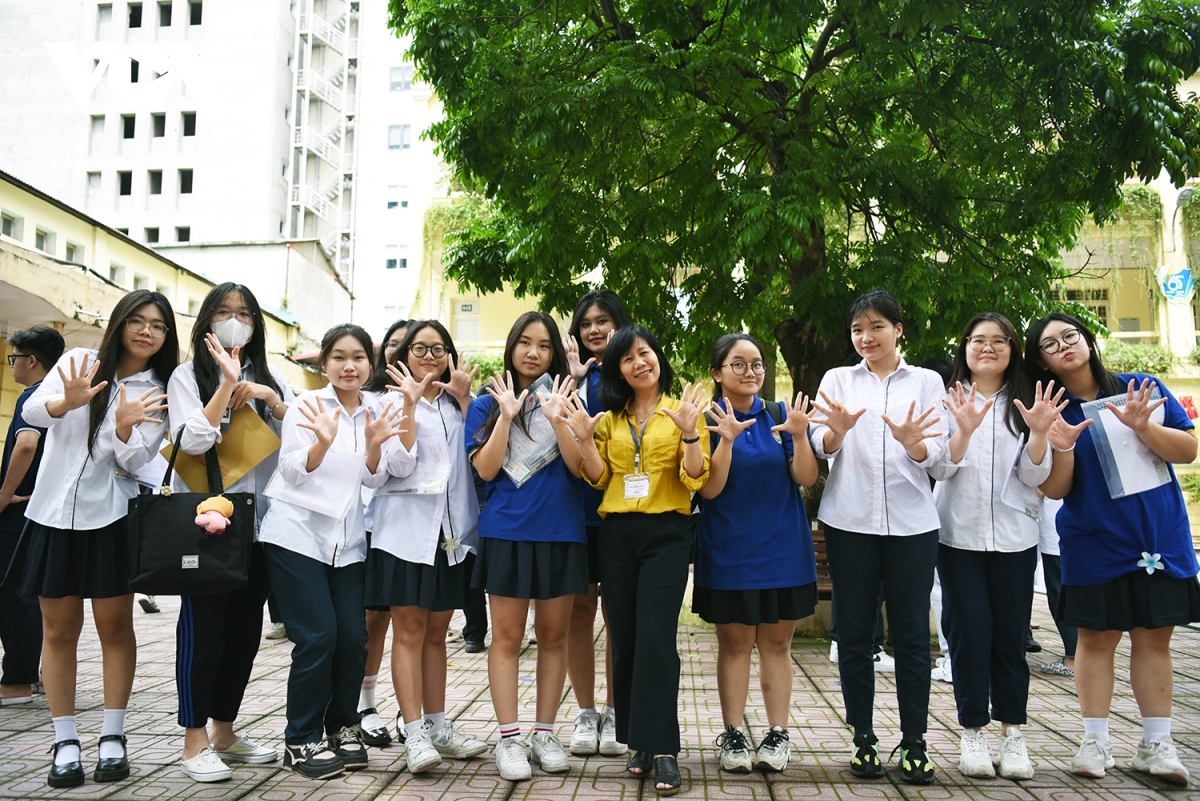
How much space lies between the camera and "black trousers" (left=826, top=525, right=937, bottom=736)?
4035mm

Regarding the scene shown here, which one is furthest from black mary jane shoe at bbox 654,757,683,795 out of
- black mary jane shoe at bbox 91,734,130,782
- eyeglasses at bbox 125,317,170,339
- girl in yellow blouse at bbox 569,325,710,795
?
eyeglasses at bbox 125,317,170,339

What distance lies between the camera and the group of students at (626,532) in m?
4.01

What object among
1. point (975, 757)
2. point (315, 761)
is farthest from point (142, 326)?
point (975, 757)

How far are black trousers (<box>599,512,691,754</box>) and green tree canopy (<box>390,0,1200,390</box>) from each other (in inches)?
128

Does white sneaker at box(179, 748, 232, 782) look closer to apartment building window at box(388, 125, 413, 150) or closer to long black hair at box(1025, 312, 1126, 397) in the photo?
long black hair at box(1025, 312, 1126, 397)

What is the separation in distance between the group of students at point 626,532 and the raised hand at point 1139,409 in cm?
1

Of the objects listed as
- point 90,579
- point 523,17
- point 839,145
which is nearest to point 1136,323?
point 839,145

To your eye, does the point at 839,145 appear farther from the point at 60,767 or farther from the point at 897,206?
the point at 60,767

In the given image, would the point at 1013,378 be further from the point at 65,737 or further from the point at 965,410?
the point at 65,737

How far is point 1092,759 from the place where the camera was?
403 centimetres

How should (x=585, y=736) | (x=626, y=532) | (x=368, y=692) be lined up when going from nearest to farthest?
(x=626, y=532) → (x=585, y=736) → (x=368, y=692)

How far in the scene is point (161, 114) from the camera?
33.8 metres

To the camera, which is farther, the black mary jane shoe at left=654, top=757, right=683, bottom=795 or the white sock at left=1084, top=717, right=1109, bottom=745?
the white sock at left=1084, top=717, right=1109, bottom=745

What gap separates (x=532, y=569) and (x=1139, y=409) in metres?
2.67
